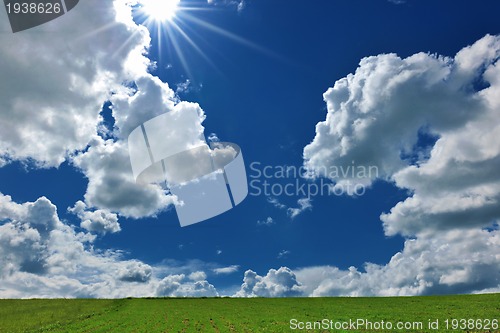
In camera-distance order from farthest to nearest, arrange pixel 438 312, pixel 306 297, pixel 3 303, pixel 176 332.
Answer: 1. pixel 306 297
2. pixel 3 303
3. pixel 438 312
4. pixel 176 332

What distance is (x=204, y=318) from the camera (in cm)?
4797

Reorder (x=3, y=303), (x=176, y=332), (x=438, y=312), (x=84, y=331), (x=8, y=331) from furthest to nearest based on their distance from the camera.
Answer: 1. (x=3, y=303)
2. (x=438, y=312)
3. (x=8, y=331)
4. (x=84, y=331)
5. (x=176, y=332)

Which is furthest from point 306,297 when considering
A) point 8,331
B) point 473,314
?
point 8,331

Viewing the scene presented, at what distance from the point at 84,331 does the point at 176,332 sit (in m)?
10.1

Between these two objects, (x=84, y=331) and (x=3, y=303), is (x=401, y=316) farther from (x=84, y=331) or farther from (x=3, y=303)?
(x=3, y=303)

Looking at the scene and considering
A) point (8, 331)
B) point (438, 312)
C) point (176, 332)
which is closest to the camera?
point (176, 332)

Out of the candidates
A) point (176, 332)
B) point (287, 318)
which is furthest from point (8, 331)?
point (287, 318)

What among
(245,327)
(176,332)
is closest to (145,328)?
(176,332)

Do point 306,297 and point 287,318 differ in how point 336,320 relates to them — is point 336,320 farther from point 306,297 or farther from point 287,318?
point 306,297

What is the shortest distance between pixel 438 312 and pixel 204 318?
1115 inches

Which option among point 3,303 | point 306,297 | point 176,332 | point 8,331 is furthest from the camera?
point 306,297

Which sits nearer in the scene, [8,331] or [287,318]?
[8,331]

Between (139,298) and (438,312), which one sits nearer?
(438,312)

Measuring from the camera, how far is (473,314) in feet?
139
